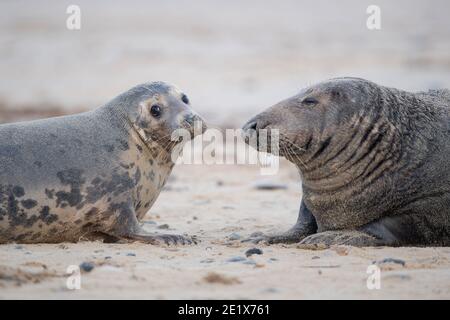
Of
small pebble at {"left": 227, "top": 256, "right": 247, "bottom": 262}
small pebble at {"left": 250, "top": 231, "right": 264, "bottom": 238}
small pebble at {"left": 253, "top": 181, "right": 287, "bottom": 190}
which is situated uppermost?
small pebble at {"left": 227, "top": 256, "right": 247, "bottom": 262}

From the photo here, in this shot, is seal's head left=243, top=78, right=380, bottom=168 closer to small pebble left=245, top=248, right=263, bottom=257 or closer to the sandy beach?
the sandy beach

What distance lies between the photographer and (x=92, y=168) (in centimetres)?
677

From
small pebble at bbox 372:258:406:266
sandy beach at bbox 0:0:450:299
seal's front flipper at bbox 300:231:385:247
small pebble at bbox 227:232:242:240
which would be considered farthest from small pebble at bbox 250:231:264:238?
small pebble at bbox 372:258:406:266

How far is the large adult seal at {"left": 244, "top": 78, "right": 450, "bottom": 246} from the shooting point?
665 centimetres

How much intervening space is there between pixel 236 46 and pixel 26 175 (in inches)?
755

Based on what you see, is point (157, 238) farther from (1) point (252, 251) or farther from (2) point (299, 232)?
(2) point (299, 232)

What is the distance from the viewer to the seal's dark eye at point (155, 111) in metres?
7.28

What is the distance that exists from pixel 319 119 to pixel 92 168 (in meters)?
1.79

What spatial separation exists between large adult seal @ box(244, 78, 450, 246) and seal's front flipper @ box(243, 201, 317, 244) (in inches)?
1.8

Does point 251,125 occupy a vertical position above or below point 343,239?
above

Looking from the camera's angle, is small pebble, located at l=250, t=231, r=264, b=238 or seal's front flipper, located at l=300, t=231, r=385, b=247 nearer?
seal's front flipper, located at l=300, t=231, r=385, b=247

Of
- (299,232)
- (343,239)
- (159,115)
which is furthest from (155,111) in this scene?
(343,239)

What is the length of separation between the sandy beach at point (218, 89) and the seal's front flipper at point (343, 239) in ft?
0.49

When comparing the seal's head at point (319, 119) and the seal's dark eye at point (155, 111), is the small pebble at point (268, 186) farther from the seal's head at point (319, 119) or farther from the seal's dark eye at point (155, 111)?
the seal's head at point (319, 119)
